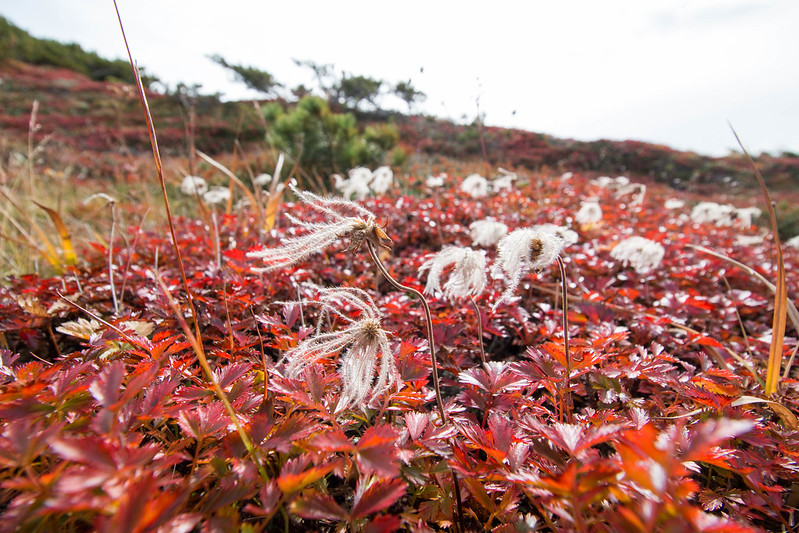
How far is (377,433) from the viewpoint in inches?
32.1

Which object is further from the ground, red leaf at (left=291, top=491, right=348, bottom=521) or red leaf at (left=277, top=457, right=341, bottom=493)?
red leaf at (left=277, top=457, right=341, bottom=493)

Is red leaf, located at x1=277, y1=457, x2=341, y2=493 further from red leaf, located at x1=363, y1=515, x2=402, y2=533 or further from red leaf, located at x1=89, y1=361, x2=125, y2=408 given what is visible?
red leaf, located at x1=89, y1=361, x2=125, y2=408

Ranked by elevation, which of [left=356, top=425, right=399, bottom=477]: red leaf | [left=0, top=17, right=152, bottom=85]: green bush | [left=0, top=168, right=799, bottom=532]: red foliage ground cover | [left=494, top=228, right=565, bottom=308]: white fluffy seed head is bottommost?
[left=0, top=168, right=799, bottom=532]: red foliage ground cover

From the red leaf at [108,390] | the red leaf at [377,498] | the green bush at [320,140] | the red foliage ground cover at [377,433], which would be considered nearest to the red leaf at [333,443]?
the red foliage ground cover at [377,433]

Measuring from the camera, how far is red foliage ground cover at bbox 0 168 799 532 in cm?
65

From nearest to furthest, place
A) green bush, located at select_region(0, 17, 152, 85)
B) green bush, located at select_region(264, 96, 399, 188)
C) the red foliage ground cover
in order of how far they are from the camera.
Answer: the red foliage ground cover < green bush, located at select_region(264, 96, 399, 188) < green bush, located at select_region(0, 17, 152, 85)

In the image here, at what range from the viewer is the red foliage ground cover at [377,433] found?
65 cm

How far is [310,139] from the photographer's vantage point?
7.92 m

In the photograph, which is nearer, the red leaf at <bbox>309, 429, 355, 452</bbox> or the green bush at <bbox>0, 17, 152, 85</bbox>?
the red leaf at <bbox>309, 429, 355, 452</bbox>

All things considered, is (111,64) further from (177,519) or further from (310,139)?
(177,519)

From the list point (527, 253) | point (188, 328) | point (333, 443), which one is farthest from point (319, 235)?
point (527, 253)

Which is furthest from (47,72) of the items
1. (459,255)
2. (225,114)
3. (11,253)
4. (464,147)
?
(459,255)

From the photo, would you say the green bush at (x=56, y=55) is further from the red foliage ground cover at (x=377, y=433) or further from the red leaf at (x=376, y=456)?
the red leaf at (x=376, y=456)

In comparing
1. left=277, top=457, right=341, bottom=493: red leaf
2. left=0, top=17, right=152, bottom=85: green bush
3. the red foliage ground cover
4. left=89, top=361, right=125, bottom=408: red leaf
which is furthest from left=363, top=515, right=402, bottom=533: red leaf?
left=0, top=17, right=152, bottom=85: green bush
